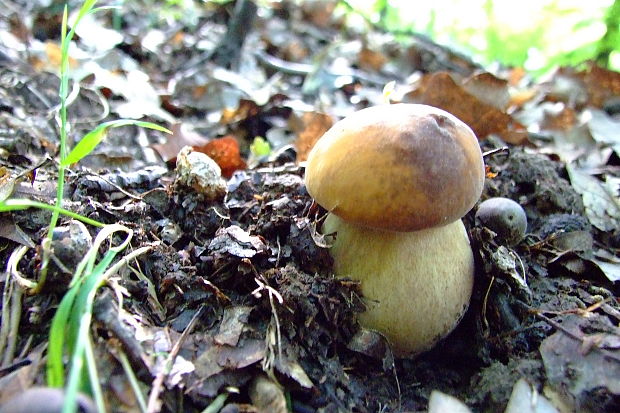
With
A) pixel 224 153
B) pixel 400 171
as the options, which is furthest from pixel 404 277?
pixel 224 153

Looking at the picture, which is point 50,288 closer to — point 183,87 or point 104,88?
point 104,88

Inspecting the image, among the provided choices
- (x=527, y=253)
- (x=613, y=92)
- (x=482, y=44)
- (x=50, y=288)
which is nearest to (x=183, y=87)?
(x=50, y=288)

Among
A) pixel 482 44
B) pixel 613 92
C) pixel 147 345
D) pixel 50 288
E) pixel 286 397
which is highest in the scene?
pixel 50 288

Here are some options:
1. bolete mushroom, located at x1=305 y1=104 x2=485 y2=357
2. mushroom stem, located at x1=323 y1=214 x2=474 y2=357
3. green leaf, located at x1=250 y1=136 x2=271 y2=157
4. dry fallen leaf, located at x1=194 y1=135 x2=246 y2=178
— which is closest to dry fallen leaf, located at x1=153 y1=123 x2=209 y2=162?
dry fallen leaf, located at x1=194 y1=135 x2=246 y2=178

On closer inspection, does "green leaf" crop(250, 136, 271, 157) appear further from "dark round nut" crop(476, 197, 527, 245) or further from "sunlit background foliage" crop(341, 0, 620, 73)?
"sunlit background foliage" crop(341, 0, 620, 73)

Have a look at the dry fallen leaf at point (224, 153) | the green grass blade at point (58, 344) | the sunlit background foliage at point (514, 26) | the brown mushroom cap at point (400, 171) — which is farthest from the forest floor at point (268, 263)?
the sunlit background foliage at point (514, 26)

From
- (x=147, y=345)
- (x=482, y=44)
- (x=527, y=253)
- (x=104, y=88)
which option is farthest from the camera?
(x=482, y=44)
